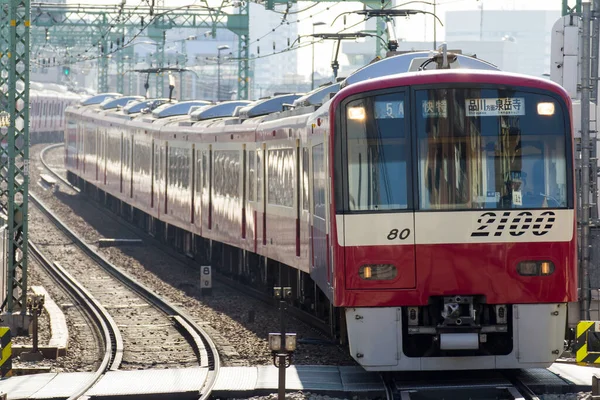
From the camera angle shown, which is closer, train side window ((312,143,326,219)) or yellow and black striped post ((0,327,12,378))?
train side window ((312,143,326,219))

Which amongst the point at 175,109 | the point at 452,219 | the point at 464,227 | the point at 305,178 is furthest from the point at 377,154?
the point at 175,109

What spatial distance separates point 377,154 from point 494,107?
3.46 feet

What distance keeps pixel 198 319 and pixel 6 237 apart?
347 centimetres

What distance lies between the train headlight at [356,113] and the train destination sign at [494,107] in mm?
874

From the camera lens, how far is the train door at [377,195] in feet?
→ 35.5

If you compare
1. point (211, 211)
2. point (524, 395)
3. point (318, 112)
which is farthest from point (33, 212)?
point (524, 395)

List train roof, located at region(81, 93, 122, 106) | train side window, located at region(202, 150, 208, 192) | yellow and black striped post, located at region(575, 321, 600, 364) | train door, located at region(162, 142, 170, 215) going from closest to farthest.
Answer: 1. yellow and black striped post, located at region(575, 321, 600, 364)
2. train side window, located at region(202, 150, 208, 192)
3. train door, located at region(162, 142, 170, 215)
4. train roof, located at region(81, 93, 122, 106)

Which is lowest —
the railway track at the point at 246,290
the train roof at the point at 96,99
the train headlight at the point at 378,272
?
the railway track at the point at 246,290

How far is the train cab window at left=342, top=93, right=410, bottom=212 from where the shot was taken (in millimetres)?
10852

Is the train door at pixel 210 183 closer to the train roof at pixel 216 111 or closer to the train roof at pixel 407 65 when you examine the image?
the train roof at pixel 216 111

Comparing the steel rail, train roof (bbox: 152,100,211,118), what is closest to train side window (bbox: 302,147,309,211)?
the steel rail

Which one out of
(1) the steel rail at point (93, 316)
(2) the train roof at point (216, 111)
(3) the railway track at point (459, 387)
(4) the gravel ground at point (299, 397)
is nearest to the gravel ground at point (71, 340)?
(1) the steel rail at point (93, 316)

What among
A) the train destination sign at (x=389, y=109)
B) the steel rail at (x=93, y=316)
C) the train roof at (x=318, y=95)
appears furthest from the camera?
the train roof at (x=318, y=95)

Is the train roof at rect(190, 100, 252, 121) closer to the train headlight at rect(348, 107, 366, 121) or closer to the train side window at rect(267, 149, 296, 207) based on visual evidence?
the train side window at rect(267, 149, 296, 207)
